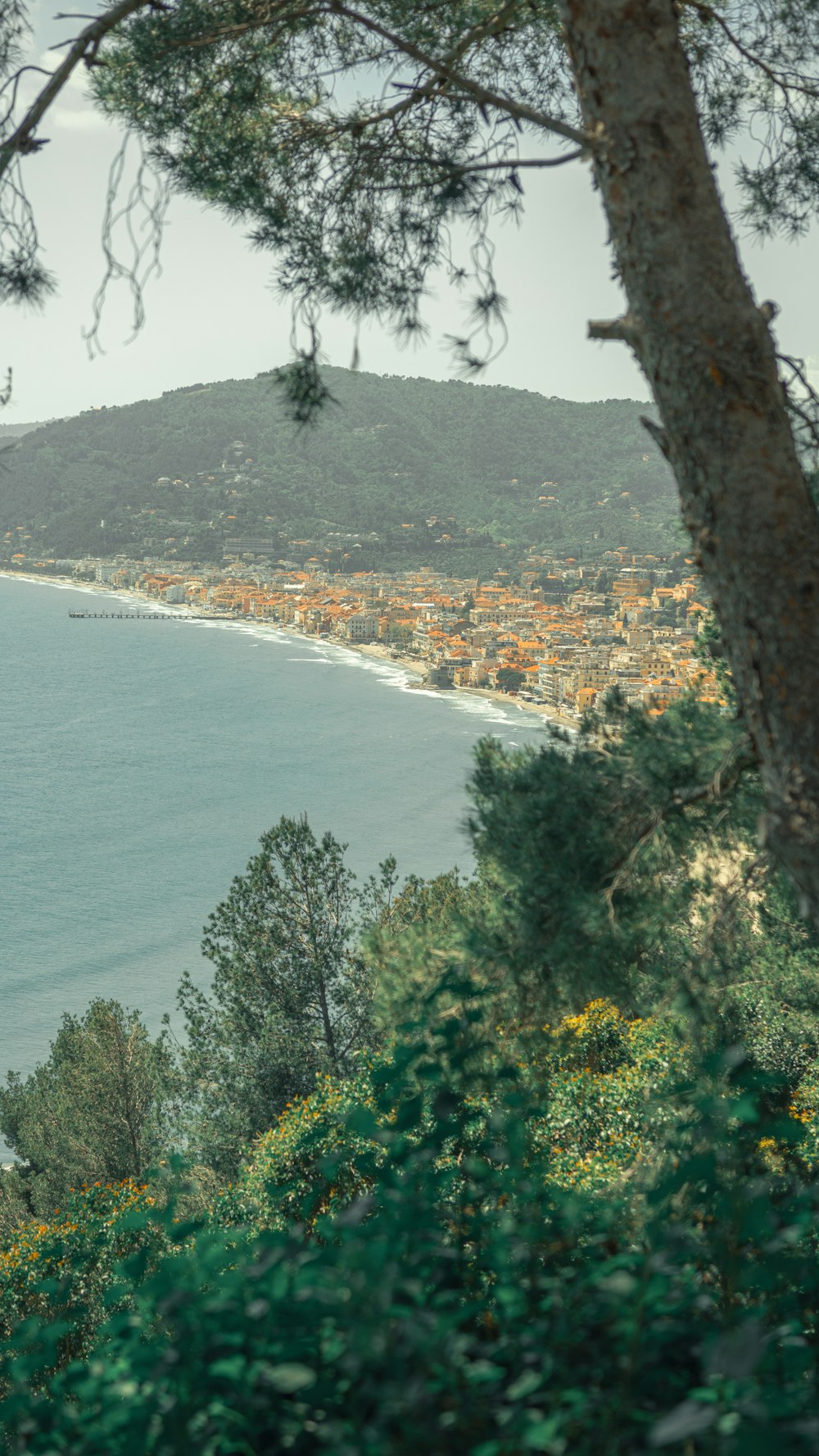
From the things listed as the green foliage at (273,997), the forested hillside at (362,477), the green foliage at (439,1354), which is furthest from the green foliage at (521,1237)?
the forested hillside at (362,477)

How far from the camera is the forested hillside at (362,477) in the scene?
57750 mm

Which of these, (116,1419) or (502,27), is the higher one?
(502,27)

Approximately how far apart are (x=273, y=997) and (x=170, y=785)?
65.9 ft

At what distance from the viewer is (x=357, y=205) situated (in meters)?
2.99

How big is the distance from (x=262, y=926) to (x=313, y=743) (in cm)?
2284

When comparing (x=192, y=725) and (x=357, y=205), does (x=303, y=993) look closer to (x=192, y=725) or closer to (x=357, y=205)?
(x=357, y=205)

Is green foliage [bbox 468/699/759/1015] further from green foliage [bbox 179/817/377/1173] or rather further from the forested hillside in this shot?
the forested hillside

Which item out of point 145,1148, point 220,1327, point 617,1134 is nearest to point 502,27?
point 220,1327

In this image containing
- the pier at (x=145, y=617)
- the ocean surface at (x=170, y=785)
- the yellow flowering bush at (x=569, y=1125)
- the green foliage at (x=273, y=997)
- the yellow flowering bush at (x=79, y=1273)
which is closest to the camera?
the yellow flowering bush at (x=569, y=1125)

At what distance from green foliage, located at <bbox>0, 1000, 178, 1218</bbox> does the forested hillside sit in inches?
1910

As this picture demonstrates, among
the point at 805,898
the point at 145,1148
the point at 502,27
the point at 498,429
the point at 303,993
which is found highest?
the point at 498,429

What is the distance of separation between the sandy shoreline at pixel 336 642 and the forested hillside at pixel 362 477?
3291 mm

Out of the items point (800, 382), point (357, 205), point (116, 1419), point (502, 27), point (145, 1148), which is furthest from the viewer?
point (145, 1148)

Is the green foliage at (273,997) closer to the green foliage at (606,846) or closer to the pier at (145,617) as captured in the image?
the green foliage at (606,846)
